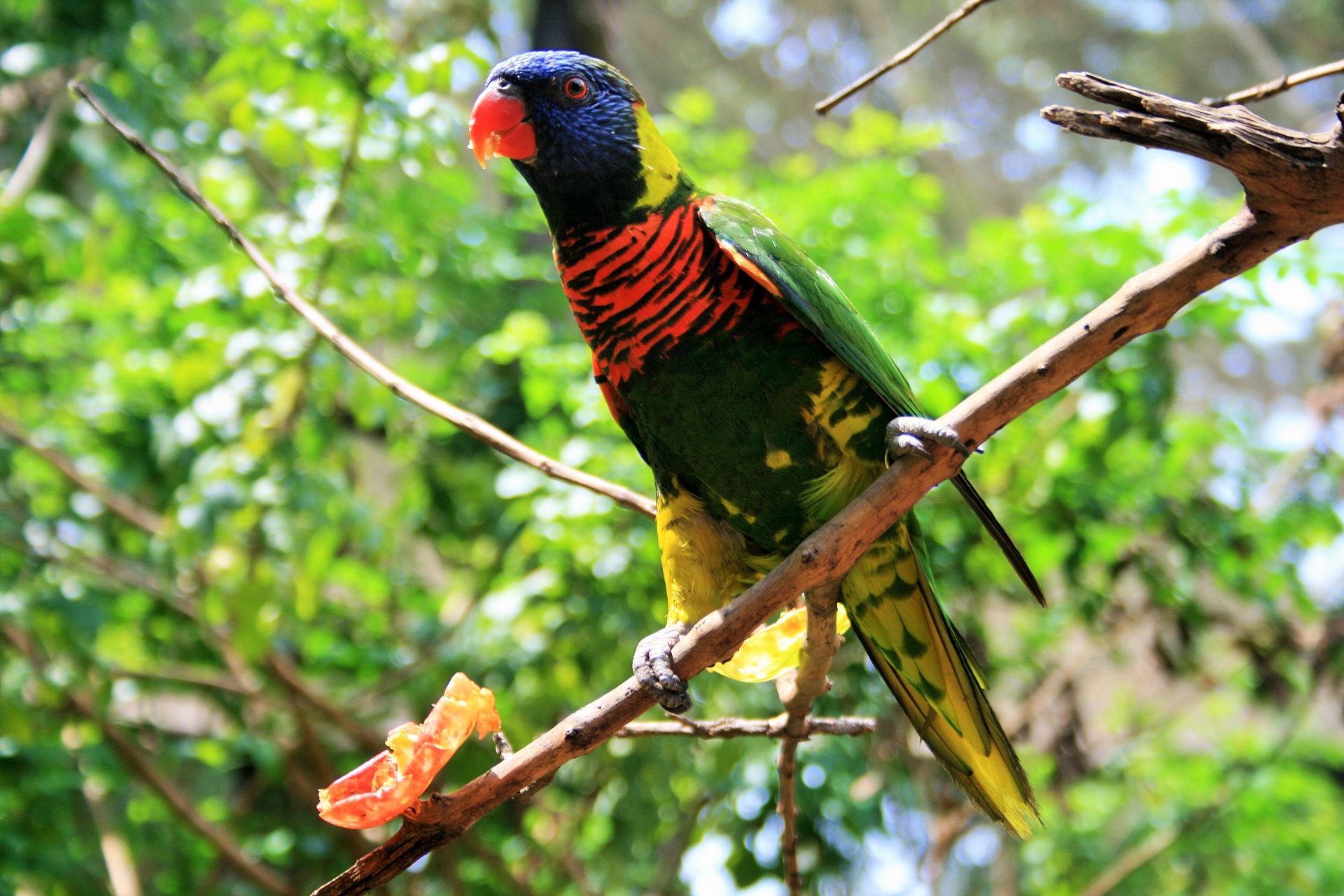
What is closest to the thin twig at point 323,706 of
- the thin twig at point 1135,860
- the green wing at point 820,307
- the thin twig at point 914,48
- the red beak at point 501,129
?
the red beak at point 501,129

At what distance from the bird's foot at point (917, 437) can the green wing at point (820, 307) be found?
86 mm

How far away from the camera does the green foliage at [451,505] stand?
9.45 feet

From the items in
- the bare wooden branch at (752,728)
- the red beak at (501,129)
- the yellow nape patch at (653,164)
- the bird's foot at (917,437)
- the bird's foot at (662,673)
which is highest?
the red beak at (501,129)

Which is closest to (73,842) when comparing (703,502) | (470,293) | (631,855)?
(631,855)

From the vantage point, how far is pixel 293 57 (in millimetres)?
2871

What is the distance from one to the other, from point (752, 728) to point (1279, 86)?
1.41 metres

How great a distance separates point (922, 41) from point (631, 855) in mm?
2964

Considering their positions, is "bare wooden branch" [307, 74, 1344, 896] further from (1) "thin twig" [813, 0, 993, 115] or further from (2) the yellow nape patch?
(2) the yellow nape patch

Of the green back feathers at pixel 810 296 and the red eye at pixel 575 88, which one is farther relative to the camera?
the red eye at pixel 575 88

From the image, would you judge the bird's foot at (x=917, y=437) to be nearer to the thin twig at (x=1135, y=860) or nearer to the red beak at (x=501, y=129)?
the red beak at (x=501, y=129)

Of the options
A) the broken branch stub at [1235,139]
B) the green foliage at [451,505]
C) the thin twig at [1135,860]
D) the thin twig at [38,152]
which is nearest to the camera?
the broken branch stub at [1235,139]

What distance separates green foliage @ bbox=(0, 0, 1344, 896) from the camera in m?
2.88

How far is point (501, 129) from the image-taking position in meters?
1.98

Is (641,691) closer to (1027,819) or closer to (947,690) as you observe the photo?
(947,690)
